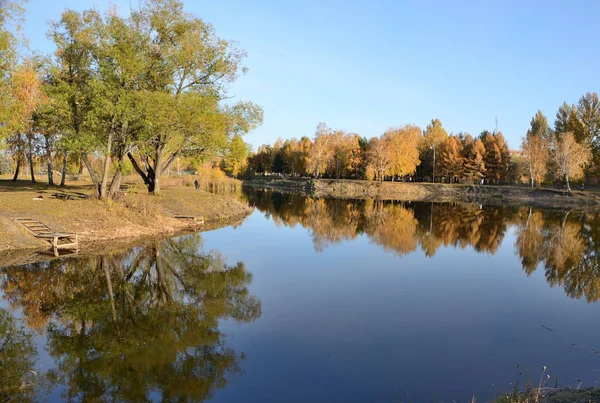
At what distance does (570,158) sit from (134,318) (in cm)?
8008

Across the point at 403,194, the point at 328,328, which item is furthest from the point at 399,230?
the point at 403,194

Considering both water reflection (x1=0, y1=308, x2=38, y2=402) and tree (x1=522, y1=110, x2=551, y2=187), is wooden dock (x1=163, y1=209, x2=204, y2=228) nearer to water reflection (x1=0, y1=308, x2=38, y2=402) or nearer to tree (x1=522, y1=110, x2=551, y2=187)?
water reflection (x1=0, y1=308, x2=38, y2=402)

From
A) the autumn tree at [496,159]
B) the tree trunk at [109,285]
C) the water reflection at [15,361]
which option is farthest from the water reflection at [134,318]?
the autumn tree at [496,159]

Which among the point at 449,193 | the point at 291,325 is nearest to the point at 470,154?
the point at 449,193

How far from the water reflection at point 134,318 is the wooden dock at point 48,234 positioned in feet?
7.75

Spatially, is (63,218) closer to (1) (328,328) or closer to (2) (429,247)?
(1) (328,328)

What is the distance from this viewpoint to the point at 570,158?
237 ft

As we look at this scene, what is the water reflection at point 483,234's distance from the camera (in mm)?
21734

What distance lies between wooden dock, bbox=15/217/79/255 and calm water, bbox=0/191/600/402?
237cm

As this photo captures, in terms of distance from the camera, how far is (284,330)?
12.3 meters

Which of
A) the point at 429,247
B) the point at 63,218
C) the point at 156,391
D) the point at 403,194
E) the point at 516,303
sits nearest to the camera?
the point at 156,391

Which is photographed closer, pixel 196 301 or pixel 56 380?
pixel 56 380

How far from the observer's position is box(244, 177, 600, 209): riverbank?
7125 cm

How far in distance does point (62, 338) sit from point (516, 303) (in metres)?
15.3
